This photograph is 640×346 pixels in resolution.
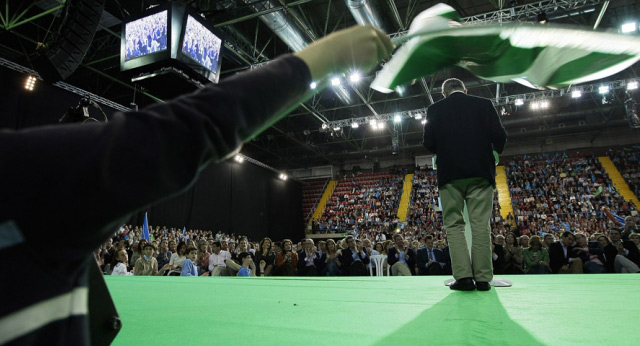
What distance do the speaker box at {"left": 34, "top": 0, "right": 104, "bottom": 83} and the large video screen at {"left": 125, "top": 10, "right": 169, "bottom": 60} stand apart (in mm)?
493

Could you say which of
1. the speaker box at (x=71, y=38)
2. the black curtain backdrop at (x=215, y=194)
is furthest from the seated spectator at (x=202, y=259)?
the speaker box at (x=71, y=38)

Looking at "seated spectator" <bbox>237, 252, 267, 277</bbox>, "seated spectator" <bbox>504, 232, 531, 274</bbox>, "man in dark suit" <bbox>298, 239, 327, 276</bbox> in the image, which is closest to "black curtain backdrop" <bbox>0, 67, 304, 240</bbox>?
"seated spectator" <bbox>237, 252, 267, 277</bbox>

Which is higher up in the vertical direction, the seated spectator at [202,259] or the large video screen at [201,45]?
the large video screen at [201,45]

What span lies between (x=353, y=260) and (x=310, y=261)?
0.80 m

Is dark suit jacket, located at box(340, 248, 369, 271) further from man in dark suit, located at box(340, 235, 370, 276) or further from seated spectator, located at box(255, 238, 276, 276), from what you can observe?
seated spectator, located at box(255, 238, 276, 276)

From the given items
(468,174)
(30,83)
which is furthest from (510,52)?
(30,83)

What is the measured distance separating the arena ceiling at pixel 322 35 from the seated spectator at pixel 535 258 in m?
4.17

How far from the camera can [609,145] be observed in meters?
19.0

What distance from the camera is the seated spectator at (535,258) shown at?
577 cm

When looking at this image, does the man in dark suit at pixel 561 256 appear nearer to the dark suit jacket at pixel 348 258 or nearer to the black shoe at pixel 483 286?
the dark suit jacket at pixel 348 258

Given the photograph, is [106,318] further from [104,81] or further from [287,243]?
[104,81]

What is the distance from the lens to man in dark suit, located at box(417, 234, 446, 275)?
6.34 m

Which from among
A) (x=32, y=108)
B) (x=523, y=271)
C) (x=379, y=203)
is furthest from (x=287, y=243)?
(x=379, y=203)

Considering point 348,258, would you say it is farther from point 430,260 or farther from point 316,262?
point 430,260
